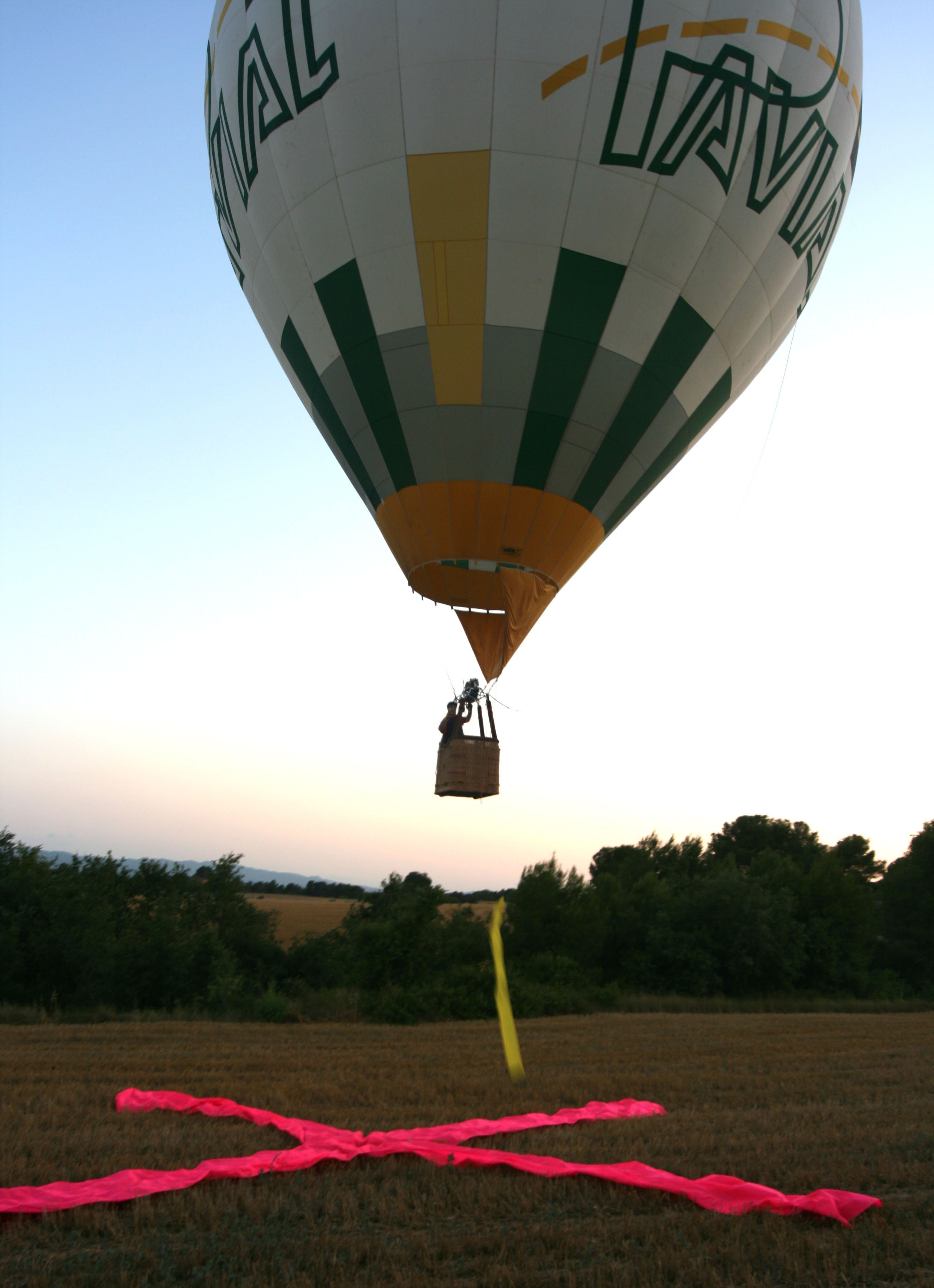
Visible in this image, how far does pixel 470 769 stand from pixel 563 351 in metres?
4.10

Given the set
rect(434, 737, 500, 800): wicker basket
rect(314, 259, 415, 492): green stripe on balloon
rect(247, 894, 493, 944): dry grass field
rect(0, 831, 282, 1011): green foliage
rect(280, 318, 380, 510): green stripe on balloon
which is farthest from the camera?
rect(247, 894, 493, 944): dry grass field

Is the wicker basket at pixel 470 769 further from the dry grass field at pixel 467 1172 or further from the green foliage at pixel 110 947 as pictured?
the green foliage at pixel 110 947

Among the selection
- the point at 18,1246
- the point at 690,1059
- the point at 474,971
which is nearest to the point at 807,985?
the point at 474,971

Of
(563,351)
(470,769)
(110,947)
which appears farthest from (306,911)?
(563,351)

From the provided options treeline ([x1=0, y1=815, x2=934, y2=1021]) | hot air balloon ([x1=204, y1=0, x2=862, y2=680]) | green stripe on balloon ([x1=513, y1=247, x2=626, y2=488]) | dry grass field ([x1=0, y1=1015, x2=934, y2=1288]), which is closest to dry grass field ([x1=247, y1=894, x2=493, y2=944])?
treeline ([x1=0, y1=815, x2=934, y2=1021])

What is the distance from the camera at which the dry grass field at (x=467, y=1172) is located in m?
3.63

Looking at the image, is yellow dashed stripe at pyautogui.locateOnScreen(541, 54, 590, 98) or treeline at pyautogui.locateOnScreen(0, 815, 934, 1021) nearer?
yellow dashed stripe at pyautogui.locateOnScreen(541, 54, 590, 98)

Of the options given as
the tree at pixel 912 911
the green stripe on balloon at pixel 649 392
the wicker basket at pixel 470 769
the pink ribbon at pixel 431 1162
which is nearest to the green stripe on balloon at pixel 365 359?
the green stripe on balloon at pixel 649 392

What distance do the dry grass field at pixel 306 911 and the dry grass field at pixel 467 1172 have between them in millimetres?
11260

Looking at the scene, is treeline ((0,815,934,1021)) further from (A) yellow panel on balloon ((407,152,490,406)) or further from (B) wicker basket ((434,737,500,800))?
(A) yellow panel on balloon ((407,152,490,406))

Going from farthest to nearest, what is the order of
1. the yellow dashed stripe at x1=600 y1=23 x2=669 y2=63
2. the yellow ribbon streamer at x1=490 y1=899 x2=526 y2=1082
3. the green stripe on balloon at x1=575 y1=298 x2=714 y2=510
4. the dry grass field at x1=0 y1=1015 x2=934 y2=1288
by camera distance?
the yellow ribbon streamer at x1=490 y1=899 x2=526 y2=1082, the green stripe on balloon at x1=575 y1=298 x2=714 y2=510, the yellow dashed stripe at x1=600 y1=23 x2=669 y2=63, the dry grass field at x1=0 y1=1015 x2=934 y2=1288

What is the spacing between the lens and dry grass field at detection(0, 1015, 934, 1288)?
3.63 meters

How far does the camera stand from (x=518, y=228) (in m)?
8.36

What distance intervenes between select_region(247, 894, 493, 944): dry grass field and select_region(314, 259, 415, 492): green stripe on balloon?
43.4ft
